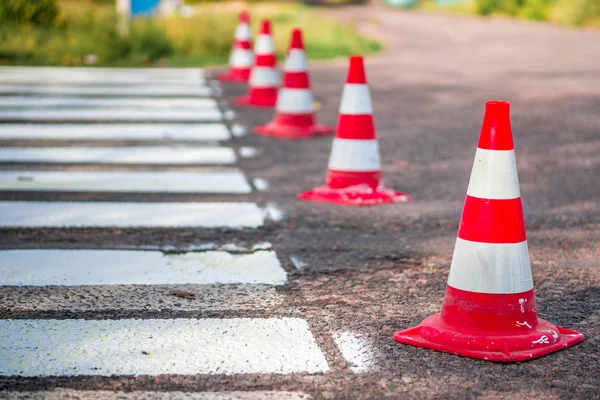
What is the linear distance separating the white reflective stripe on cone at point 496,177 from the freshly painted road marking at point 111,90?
7.87 metres

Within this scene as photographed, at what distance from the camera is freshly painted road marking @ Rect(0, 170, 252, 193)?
246 inches

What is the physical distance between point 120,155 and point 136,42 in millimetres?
9157

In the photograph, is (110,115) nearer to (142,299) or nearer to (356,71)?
(356,71)

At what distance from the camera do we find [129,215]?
5.50 m

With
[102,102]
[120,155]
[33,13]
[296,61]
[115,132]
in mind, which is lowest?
[33,13]

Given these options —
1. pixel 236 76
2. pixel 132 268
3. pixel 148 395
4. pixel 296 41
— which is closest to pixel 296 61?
pixel 296 41

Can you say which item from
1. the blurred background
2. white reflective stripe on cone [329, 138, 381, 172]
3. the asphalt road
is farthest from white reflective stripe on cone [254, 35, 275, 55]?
the blurred background

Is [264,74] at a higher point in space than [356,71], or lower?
lower

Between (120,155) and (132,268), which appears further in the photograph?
(120,155)

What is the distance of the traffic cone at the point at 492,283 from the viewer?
3.42 metres

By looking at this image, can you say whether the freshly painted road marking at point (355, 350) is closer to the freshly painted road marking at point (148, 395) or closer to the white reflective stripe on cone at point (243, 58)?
the freshly painted road marking at point (148, 395)

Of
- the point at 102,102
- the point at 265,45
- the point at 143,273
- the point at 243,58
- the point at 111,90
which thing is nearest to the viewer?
the point at 143,273

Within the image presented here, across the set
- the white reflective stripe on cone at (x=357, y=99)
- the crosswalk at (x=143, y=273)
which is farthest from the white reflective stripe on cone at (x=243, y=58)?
the white reflective stripe on cone at (x=357, y=99)

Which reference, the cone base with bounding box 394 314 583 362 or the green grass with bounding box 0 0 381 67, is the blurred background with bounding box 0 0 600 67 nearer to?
the green grass with bounding box 0 0 381 67
